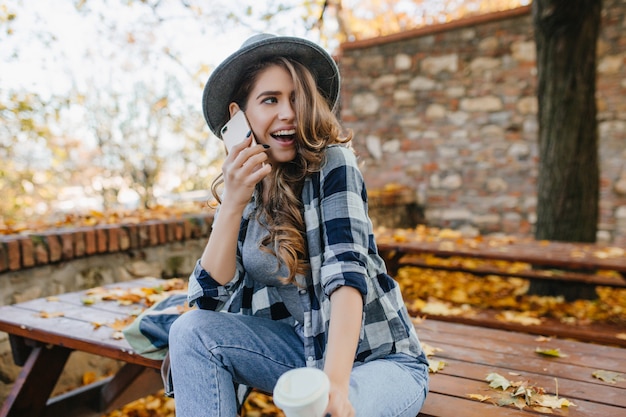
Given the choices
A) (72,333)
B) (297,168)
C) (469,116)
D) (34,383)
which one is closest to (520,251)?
(297,168)

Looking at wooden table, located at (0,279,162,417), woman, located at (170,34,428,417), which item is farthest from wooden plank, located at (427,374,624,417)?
wooden table, located at (0,279,162,417)

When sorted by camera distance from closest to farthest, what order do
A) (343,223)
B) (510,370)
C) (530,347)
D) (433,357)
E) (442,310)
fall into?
(343,223) < (510,370) < (433,357) < (530,347) < (442,310)

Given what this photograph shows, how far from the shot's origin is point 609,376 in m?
1.71

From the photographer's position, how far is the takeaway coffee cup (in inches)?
36.6

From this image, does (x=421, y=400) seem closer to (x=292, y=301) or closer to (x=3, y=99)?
(x=292, y=301)

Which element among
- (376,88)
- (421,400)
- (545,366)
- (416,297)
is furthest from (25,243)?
(376,88)

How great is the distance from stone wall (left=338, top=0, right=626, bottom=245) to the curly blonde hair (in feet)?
15.8

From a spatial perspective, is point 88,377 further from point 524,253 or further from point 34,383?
point 524,253

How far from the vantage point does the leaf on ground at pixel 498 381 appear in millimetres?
1612

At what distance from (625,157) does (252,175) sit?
18.6 ft

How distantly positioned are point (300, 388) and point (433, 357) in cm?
109

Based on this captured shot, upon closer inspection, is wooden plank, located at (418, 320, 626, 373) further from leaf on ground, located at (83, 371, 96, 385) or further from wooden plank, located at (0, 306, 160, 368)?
leaf on ground, located at (83, 371, 96, 385)

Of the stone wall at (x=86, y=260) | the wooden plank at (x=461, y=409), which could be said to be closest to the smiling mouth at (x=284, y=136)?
the wooden plank at (x=461, y=409)

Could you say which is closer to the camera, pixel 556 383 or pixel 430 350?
pixel 556 383
